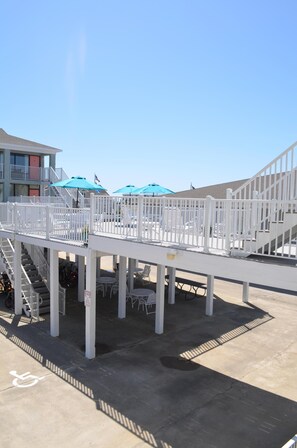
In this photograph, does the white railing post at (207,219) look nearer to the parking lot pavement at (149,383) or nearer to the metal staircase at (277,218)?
the metal staircase at (277,218)

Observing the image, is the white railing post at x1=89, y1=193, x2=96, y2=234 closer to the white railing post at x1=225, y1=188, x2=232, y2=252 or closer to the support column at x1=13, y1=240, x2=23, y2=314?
the white railing post at x1=225, y1=188, x2=232, y2=252

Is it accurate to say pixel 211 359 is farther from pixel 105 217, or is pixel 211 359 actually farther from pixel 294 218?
pixel 294 218

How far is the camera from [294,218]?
19.3 ft

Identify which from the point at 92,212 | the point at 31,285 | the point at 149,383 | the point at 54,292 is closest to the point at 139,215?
the point at 92,212

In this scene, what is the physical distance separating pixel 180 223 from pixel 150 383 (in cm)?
435

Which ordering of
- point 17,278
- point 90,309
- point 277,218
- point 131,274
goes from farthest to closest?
point 131,274 < point 17,278 < point 90,309 < point 277,218

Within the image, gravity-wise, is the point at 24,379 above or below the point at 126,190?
below

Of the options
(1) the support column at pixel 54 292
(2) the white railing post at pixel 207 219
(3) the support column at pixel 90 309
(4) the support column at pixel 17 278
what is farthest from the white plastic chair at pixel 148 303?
(2) the white railing post at pixel 207 219

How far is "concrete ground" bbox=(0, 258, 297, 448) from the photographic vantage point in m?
7.13

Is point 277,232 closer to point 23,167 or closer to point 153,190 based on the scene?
point 153,190

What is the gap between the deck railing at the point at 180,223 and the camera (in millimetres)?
6227

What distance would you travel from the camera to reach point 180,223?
25.6ft

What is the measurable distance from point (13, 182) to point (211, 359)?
18.3 m

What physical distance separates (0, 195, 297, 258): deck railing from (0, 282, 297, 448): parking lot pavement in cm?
356
